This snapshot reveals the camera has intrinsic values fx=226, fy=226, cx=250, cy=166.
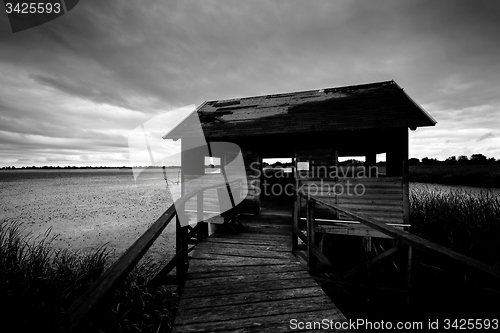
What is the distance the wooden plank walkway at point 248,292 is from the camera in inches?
107

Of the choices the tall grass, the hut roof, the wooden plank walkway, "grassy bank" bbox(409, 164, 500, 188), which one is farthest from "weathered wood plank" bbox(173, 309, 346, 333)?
"grassy bank" bbox(409, 164, 500, 188)

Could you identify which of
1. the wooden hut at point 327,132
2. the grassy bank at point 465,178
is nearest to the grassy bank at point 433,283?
the wooden hut at point 327,132

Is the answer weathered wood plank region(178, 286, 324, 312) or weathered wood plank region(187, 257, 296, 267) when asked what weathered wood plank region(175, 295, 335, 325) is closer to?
weathered wood plank region(178, 286, 324, 312)

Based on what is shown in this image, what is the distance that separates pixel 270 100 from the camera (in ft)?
36.4

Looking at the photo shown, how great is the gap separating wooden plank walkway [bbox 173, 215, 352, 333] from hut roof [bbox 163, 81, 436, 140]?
13.7ft

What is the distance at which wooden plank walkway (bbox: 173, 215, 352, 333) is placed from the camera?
2730 millimetres

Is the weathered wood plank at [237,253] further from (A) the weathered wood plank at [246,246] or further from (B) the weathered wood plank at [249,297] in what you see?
(B) the weathered wood plank at [249,297]

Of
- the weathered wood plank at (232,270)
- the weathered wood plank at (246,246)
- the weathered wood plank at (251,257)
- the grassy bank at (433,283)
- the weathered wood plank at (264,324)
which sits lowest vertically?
the grassy bank at (433,283)

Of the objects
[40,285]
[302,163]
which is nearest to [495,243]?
[302,163]

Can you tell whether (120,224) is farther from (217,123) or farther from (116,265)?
(116,265)

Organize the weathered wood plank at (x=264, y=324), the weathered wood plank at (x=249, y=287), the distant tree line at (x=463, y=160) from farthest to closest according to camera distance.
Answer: the distant tree line at (x=463, y=160) < the weathered wood plank at (x=249, y=287) < the weathered wood plank at (x=264, y=324)

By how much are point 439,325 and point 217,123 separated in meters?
8.85

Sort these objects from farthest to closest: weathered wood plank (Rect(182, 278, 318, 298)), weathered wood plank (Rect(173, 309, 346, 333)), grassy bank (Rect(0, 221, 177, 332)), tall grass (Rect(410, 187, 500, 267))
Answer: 1. tall grass (Rect(410, 187, 500, 267))
2. grassy bank (Rect(0, 221, 177, 332))
3. weathered wood plank (Rect(182, 278, 318, 298))
4. weathered wood plank (Rect(173, 309, 346, 333))

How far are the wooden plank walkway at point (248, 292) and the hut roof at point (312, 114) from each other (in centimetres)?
416
